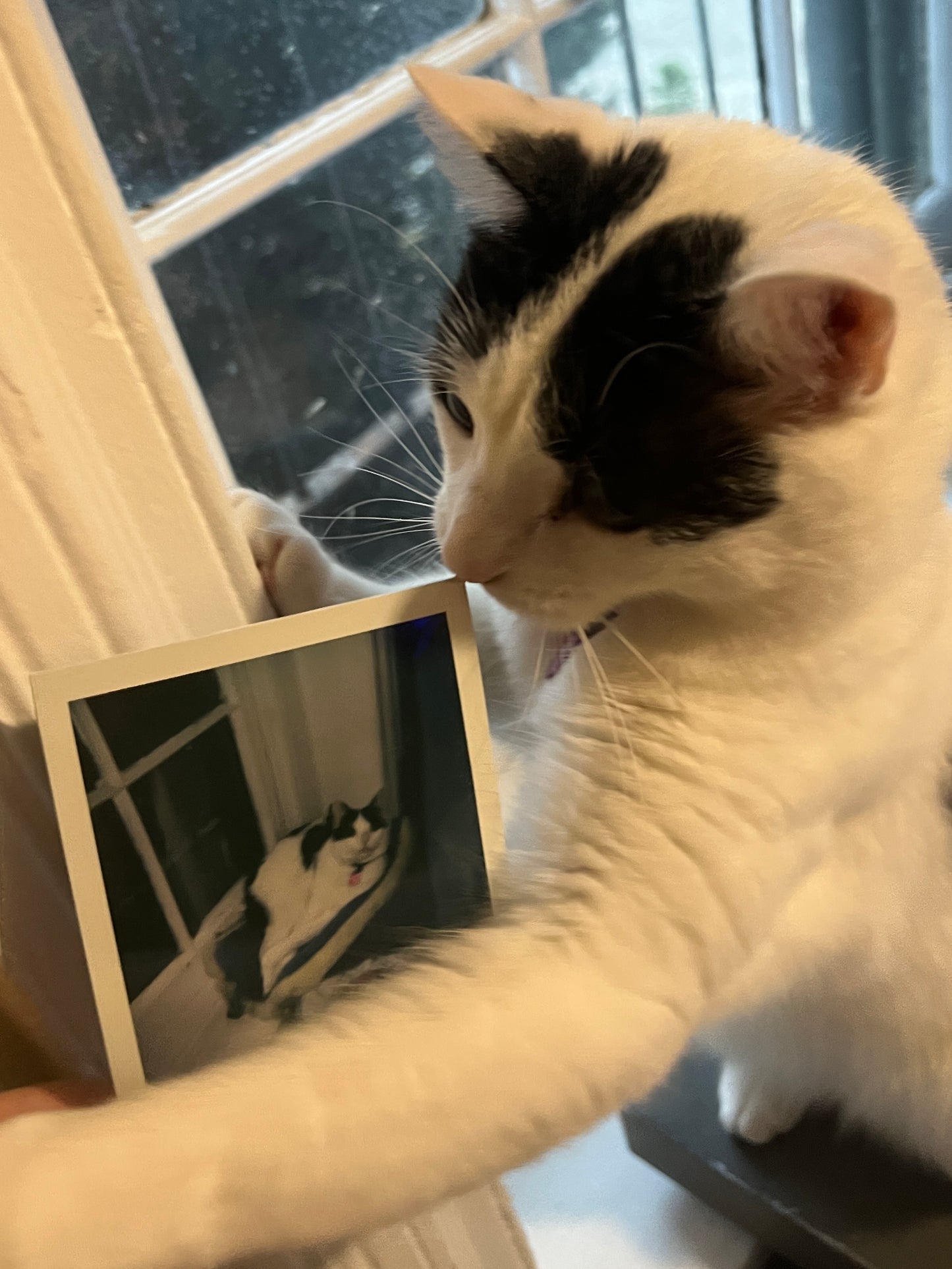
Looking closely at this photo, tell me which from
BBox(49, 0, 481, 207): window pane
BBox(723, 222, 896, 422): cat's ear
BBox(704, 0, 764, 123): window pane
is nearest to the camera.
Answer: BBox(723, 222, 896, 422): cat's ear

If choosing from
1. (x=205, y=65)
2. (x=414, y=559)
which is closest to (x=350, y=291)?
(x=205, y=65)

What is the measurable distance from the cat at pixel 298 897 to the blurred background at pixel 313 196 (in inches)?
11.7

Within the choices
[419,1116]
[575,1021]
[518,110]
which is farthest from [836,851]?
[518,110]

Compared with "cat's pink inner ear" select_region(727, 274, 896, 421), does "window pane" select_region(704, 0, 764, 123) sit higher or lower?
higher

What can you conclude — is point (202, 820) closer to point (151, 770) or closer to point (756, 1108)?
point (151, 770)

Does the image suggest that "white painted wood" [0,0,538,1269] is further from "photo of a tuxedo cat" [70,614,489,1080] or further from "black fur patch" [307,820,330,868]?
"black fur patch" [307,820,330,868]

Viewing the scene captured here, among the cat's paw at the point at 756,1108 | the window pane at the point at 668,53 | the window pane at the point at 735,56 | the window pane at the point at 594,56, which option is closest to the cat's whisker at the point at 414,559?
the cat's paw at the point at 756,1108

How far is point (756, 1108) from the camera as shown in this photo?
117 cm

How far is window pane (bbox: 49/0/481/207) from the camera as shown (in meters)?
0.84

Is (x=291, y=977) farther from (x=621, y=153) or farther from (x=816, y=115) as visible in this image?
(x=816, y=115)

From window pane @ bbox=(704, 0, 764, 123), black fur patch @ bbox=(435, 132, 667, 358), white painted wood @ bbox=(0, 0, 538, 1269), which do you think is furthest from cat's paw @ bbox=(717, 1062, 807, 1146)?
window pane @ bbox=(704, 0, 764, 123)

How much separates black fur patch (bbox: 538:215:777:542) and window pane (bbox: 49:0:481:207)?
0.55 meters

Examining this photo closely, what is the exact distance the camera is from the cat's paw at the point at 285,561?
755 mm

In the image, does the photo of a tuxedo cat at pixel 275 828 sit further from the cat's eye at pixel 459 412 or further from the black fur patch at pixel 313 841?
the cat's eye at pixel 459 412
